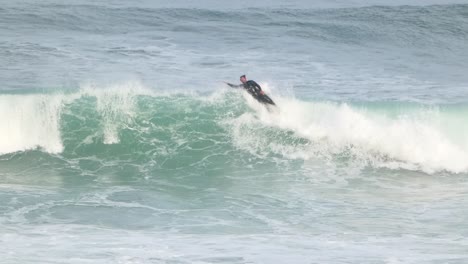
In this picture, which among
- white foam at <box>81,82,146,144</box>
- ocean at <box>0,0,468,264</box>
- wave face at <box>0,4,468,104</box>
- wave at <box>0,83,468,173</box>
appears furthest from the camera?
wave face at <box>0,4,468,104</box>

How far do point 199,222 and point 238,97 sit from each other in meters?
7.86

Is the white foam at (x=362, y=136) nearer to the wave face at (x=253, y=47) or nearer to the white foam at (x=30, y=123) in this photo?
the wave face at (x=253, y=47)

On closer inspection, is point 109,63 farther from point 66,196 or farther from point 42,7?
point 66,196

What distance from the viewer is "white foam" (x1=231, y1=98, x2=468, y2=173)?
21969mm

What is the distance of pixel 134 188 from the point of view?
19422 mm

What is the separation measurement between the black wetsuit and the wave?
0.26 metres

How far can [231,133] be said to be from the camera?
75.5 feet

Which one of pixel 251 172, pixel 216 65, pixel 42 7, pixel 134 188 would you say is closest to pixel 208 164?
pixel 251 172

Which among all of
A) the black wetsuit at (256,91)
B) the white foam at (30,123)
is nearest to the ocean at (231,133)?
the white foam at (30,123)

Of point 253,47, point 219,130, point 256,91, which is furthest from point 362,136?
point 253,47

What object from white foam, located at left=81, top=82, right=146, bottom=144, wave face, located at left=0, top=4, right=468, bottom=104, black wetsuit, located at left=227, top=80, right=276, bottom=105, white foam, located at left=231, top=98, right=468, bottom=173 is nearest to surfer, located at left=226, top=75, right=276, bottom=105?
black wetsuit, located at left=227, top=80, right=276, bottom=105

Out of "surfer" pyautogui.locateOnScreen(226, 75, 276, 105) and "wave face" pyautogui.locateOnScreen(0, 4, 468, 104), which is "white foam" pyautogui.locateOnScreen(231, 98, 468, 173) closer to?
"surfer" pyautogui.locateOnScreen(226, 75, 276, 105)

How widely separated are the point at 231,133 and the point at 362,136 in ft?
10.2

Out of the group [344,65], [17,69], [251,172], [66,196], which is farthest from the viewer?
[344,65]
